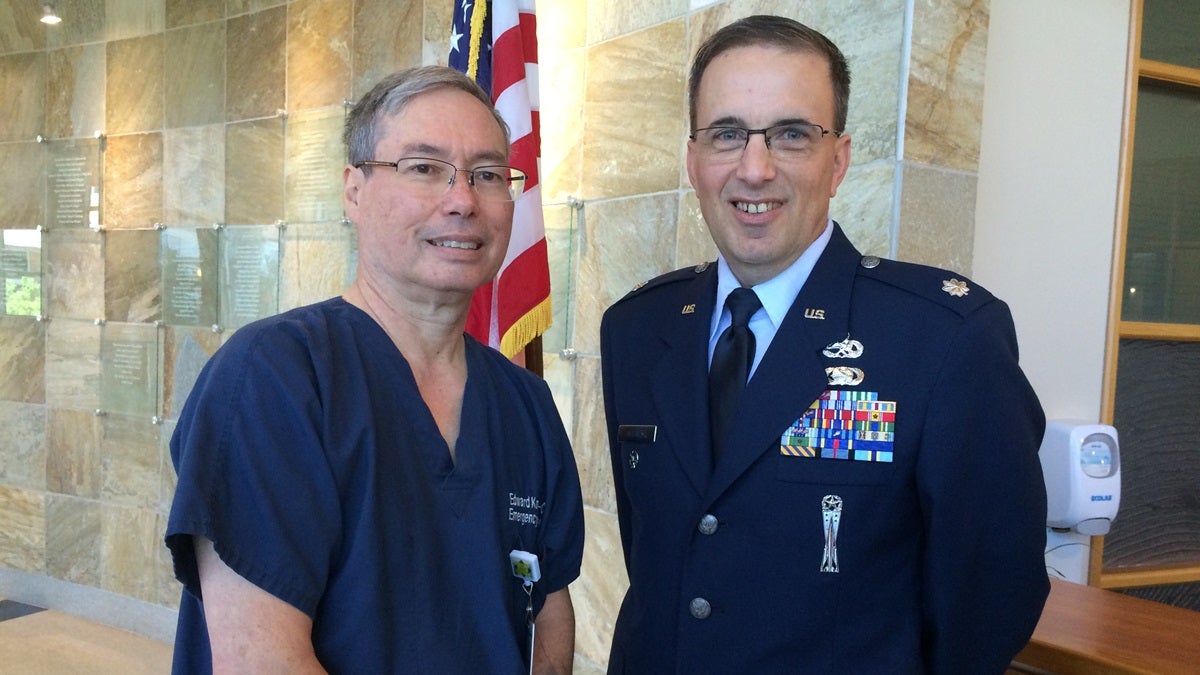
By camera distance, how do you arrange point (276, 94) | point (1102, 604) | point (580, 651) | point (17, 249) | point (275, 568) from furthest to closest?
point (17, 249), point (276, 94), point (580, 651), point (1102, 604), point (275, 568)

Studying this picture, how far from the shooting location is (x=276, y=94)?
4.28 meters

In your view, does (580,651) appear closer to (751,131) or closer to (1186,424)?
(1186,424)

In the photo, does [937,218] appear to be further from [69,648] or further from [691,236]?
[69,648]

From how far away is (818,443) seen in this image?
1323mm

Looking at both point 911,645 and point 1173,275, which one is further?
point 1173,275

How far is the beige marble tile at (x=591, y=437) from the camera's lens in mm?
3068

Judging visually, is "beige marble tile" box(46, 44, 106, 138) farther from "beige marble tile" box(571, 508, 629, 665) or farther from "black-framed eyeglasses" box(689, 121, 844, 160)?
"black-framed eyeglasses" box(689, 121, 844, 160)

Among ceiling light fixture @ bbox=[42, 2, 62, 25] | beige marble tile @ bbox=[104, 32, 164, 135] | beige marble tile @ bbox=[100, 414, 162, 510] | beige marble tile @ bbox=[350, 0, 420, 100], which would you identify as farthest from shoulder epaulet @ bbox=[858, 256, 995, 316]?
ceiling light fixture @ bbox=[42, 2, 62, 25]

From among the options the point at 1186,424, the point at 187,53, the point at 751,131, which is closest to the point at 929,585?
the point at 751,131

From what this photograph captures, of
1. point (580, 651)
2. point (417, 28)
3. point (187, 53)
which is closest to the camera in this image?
A: point (580, 651)

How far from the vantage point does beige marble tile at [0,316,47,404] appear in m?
5.04

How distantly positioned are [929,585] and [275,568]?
33.2 inches

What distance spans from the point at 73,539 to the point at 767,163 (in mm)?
4871

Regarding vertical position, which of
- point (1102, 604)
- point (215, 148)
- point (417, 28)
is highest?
point (417, 28)
